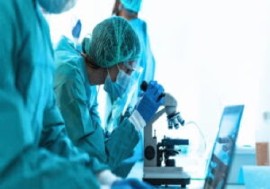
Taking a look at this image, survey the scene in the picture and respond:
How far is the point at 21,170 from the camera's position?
2.36ft

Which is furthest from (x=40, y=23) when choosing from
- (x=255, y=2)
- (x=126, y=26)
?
(x=255, y=2)

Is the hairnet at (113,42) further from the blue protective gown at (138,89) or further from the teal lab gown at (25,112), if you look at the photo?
the teal lab gown at (25,112)

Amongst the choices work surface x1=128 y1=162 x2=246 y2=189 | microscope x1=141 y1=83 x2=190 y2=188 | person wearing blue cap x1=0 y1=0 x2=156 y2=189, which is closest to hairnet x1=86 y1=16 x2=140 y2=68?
microscope x1=141 y1=83 x2=190 y2=188

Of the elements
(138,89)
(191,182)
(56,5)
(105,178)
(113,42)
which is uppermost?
(56,5)

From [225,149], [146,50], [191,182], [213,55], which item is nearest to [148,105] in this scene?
[191,182]

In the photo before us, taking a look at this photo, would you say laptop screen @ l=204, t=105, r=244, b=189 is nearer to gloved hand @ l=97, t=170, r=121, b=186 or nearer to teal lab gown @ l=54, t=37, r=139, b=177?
gloved hand @ l=97, t=170, r=121, b=186

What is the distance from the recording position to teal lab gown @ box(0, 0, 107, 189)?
71 centimetres

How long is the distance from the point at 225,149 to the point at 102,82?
797mm

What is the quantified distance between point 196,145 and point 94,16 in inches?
43.7

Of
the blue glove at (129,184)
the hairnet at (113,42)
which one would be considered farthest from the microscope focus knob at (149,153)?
the blue glove at (129,184)

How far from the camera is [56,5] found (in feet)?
3.27

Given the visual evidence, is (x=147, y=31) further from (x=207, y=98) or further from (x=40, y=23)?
(x=40, y=23)

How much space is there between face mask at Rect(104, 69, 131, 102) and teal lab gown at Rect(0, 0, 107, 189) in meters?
0.83

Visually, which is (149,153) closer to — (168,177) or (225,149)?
(168,177)
